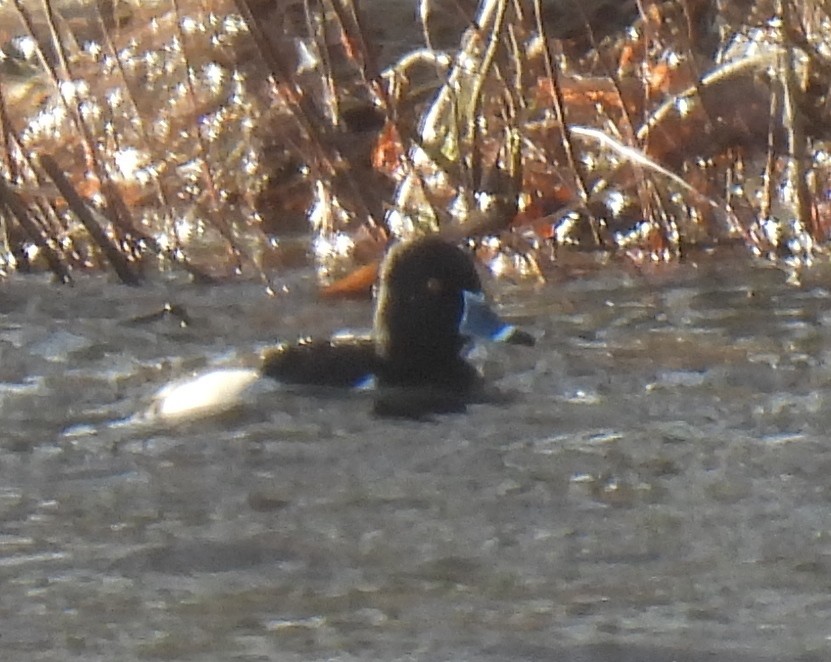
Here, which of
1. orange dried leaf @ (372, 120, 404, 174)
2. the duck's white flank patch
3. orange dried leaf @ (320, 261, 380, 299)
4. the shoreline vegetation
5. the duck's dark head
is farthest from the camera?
orange dried leaf @ (372, 120, 404, 174)

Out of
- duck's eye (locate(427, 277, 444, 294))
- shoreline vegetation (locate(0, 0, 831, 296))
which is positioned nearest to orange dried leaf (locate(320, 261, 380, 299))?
shoreline vegetation (locate(0, 0, 831, 296))

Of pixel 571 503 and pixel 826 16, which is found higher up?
pixel 826 16

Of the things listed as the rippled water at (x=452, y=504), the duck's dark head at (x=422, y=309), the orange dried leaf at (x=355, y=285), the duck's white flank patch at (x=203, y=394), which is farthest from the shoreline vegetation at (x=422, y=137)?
the duck's white flank patch at (x=203, y=394)

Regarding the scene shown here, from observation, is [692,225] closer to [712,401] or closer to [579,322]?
[579,322]

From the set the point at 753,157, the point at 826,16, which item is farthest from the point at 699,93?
the point at 753,157

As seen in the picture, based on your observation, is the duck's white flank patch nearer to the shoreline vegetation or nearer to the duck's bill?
the duck's bill

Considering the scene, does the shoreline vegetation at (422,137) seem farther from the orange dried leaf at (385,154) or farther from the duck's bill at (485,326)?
the duck's bill at (485,326)

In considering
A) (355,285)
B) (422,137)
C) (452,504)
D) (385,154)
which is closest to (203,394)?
(452,504)
